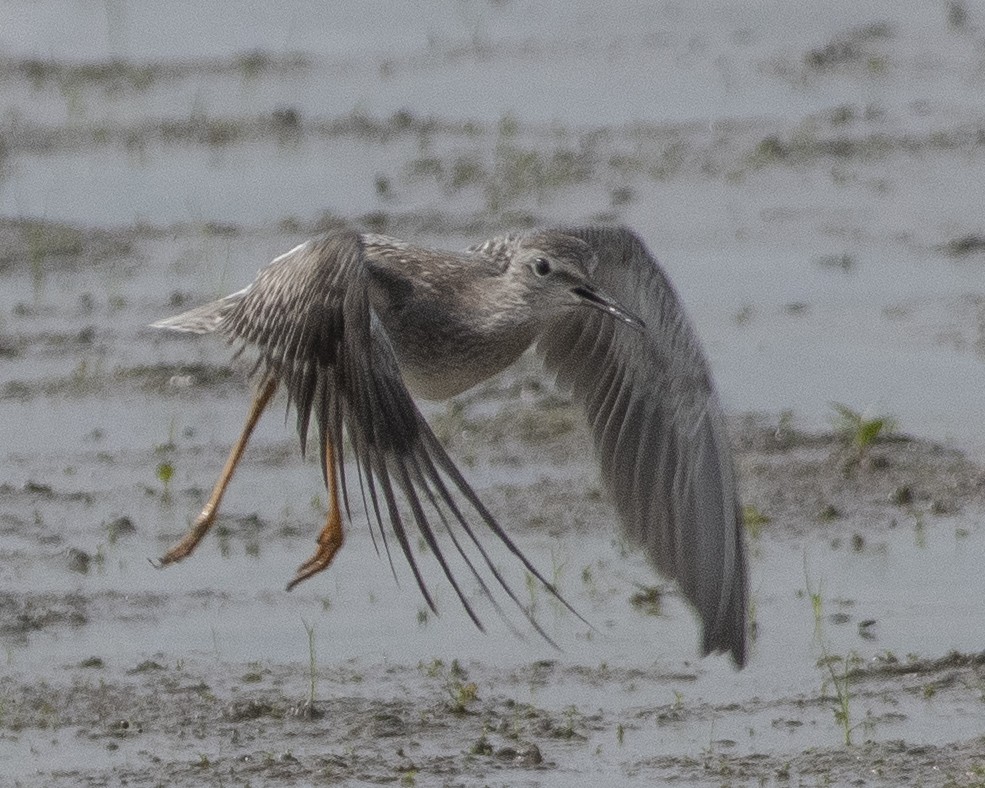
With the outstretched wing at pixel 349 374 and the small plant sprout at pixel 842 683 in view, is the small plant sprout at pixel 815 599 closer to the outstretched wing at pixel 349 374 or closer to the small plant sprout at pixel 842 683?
the small plant sprout at pixel 842 683

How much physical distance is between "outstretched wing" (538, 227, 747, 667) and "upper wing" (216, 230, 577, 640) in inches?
44.6

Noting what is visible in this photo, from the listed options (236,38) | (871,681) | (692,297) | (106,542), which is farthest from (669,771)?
(236,38)

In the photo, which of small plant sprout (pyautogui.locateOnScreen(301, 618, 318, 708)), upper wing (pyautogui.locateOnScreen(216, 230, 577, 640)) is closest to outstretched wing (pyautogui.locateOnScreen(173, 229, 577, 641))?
upper wing (pyautogui.locateOnScreen(216, 230, 577, 640))

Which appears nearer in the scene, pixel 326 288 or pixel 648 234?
pixel 326 288

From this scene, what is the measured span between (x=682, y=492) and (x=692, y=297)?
3.53 meters

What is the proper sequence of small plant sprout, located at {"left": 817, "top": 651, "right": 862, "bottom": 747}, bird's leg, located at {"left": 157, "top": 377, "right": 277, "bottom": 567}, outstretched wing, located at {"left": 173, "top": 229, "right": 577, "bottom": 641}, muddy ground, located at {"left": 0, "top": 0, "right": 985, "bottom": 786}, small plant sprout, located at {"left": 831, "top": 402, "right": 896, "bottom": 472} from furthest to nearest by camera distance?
small plant sprout, located at {"left": 831, "top": 402, "right": 896, "bottom": 472} < bird's leg, located at {"left": 157, "top": 377, "right": 277, "bottom": 567} < muddy ground, located at {"left": 0, "top": 0, "right": 985, "bottom": 786} < small plant sprout, located at {"left": 817, "top": 651, "right": 862, "bottom": 747} < outstretched wing, located at {"left": 173, "top": 229, "right": 577, "bottom": 641}

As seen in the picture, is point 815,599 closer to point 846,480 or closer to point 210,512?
point 846,480

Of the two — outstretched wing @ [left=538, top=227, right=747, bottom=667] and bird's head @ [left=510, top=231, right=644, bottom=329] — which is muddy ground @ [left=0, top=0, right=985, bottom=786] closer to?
outstretched wing @ [left=538, top=227, right=747, bottom=667]

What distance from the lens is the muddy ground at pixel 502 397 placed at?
7.33m

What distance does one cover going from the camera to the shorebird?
269 inches

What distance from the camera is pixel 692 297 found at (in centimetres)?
1139

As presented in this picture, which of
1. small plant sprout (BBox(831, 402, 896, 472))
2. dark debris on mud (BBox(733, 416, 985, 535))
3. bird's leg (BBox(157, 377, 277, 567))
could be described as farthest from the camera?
small plant sprout (BBox(831, 402, 896, 472))

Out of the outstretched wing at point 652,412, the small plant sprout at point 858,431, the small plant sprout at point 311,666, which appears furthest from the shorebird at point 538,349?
the small plant sprout at point 858,431

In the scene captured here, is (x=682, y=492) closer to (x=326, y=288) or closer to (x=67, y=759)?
(x=326, y=288)
